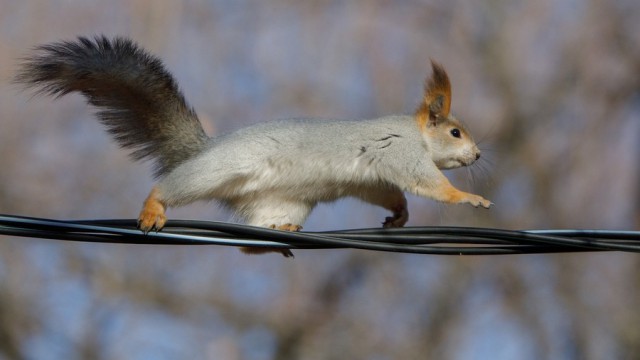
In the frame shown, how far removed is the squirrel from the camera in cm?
360

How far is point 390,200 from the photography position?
3.87m

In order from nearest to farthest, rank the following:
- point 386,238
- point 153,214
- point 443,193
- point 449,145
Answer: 1. point 386,238
2. point 153,214
3. point 443,193
4. point 449,145

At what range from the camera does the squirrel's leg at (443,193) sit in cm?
352

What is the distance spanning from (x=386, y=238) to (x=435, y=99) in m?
1.32

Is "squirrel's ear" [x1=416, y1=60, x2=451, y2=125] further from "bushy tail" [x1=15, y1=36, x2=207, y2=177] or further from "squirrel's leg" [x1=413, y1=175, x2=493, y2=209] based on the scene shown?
"bushy tail" [x1=15, y1=36, x2=207, y2=177]

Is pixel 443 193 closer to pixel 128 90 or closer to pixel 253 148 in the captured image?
pixel 253 148

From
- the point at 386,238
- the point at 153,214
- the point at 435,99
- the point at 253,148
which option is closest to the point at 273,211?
the point at 253,148

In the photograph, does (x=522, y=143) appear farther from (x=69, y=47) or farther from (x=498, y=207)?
(x=69, y=47)

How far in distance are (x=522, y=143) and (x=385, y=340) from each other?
1893mm

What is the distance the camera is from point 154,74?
382 centimetres

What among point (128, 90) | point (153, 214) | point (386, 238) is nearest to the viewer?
point (386, 238)

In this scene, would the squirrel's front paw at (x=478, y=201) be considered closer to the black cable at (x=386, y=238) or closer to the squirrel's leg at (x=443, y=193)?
the squirrel's leg at (x=443, y=193)

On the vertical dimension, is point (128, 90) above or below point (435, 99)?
below

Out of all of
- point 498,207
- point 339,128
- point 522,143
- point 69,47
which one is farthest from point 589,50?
point 69,47
